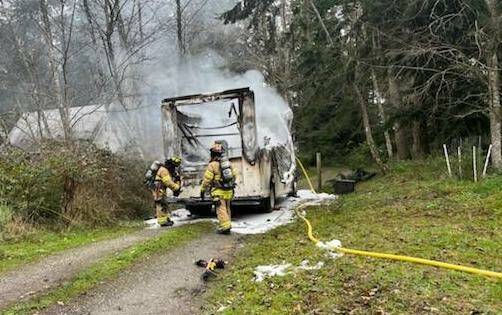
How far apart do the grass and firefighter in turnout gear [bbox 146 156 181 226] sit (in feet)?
8.41

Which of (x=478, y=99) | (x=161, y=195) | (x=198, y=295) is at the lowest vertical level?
(x=198, y=295)

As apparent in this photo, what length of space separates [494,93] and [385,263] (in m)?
8.87

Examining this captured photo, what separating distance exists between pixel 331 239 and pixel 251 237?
1932mm

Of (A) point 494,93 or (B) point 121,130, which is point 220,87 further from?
(A) point 494,93

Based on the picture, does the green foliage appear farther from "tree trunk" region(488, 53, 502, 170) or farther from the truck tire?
"tree trunk" region(488, 53, 502, 170)

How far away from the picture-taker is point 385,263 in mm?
6594

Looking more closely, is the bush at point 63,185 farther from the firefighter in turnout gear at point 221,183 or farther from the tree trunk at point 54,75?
the firefighter in turnout gear at point 221,183

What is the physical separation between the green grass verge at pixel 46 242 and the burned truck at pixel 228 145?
211cm

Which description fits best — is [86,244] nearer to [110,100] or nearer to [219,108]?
[219,108]

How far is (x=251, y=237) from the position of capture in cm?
999

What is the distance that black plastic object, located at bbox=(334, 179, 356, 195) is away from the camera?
1762cm

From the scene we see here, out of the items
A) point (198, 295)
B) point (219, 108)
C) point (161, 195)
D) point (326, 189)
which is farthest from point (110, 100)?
point (198, 295)

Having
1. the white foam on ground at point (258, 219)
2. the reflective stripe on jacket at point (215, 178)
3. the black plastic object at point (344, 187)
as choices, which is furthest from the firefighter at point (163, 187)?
the black plastic object at point (344, 187)

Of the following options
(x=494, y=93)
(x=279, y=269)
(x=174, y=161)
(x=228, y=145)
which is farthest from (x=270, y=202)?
(x=279, y=269)
